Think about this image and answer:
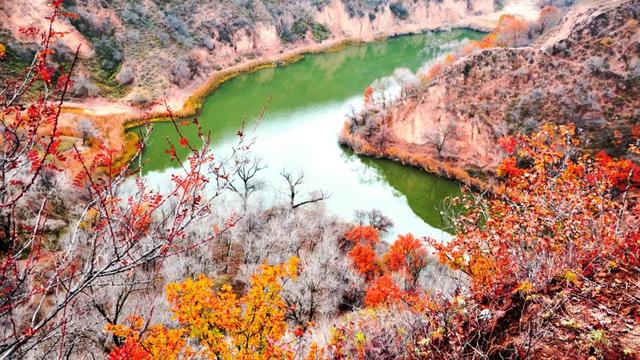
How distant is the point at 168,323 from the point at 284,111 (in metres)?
41.4

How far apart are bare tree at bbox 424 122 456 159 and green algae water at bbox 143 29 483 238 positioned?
10.5ft

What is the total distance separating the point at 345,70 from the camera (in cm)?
7400

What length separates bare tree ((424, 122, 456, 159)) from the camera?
136 feet

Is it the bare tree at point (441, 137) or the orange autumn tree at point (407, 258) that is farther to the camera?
the bare tree at point (441, 137)

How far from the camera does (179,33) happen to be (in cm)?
7050

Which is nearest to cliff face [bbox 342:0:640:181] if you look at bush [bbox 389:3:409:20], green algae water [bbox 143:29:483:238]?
green algae water [bbox 143:29:483:238]

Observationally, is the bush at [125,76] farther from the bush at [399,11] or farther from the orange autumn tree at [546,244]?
the bush at [399,11]

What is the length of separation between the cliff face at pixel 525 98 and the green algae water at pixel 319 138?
2.97 metres

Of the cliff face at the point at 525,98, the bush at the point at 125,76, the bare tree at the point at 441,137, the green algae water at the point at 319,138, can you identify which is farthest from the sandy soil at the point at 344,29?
the bare tree at the point at 441,137

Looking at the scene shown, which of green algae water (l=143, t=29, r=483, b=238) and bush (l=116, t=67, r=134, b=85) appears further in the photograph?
bush (l=116, t=67, r=134, b=85)

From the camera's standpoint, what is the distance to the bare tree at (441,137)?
41375 millimetres

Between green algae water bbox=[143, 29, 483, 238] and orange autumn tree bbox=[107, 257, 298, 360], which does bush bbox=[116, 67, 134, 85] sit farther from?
orange autumn tree bbox=[107, 257, 298, 360]

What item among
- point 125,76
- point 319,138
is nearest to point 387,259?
point 319,138

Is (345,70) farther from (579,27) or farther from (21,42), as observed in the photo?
(21,42)
